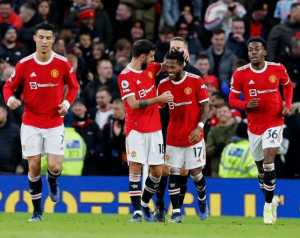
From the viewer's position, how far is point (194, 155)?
61.1ft

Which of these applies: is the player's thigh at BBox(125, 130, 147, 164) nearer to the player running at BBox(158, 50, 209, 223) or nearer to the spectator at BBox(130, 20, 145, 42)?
the player running at BBox(158, 50, 209, 223)

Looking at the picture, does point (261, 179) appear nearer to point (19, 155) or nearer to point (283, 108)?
point (283, 108)

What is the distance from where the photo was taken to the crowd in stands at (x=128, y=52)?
2255 cm

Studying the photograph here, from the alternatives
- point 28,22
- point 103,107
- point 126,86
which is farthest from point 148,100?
point 28,22

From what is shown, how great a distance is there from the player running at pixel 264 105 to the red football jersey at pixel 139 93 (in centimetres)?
128

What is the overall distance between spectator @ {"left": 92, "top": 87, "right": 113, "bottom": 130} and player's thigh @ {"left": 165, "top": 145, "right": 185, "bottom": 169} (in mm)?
5214

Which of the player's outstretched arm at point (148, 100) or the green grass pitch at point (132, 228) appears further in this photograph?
the player's outstretched arm at point (148, 100)

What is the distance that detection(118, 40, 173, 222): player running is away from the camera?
18.0 meters

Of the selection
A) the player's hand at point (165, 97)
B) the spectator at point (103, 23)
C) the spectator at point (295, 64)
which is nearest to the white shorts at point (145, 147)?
the player's hand at point (165, 97)

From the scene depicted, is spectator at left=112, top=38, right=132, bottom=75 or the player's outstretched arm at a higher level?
spectator at left=112, top=38, right=132, bottom=75

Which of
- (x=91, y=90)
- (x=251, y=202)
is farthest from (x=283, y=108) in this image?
(x=91, y=90)

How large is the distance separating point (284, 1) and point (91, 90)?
14.2ft

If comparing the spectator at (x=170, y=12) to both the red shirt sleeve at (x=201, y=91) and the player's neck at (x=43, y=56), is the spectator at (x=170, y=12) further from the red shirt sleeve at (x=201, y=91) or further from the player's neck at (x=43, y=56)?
the player's neck at (x=43, y=56)

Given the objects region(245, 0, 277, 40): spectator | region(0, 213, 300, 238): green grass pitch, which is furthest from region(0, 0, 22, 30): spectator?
region(0, 213, 300, 238): green grass pitch
